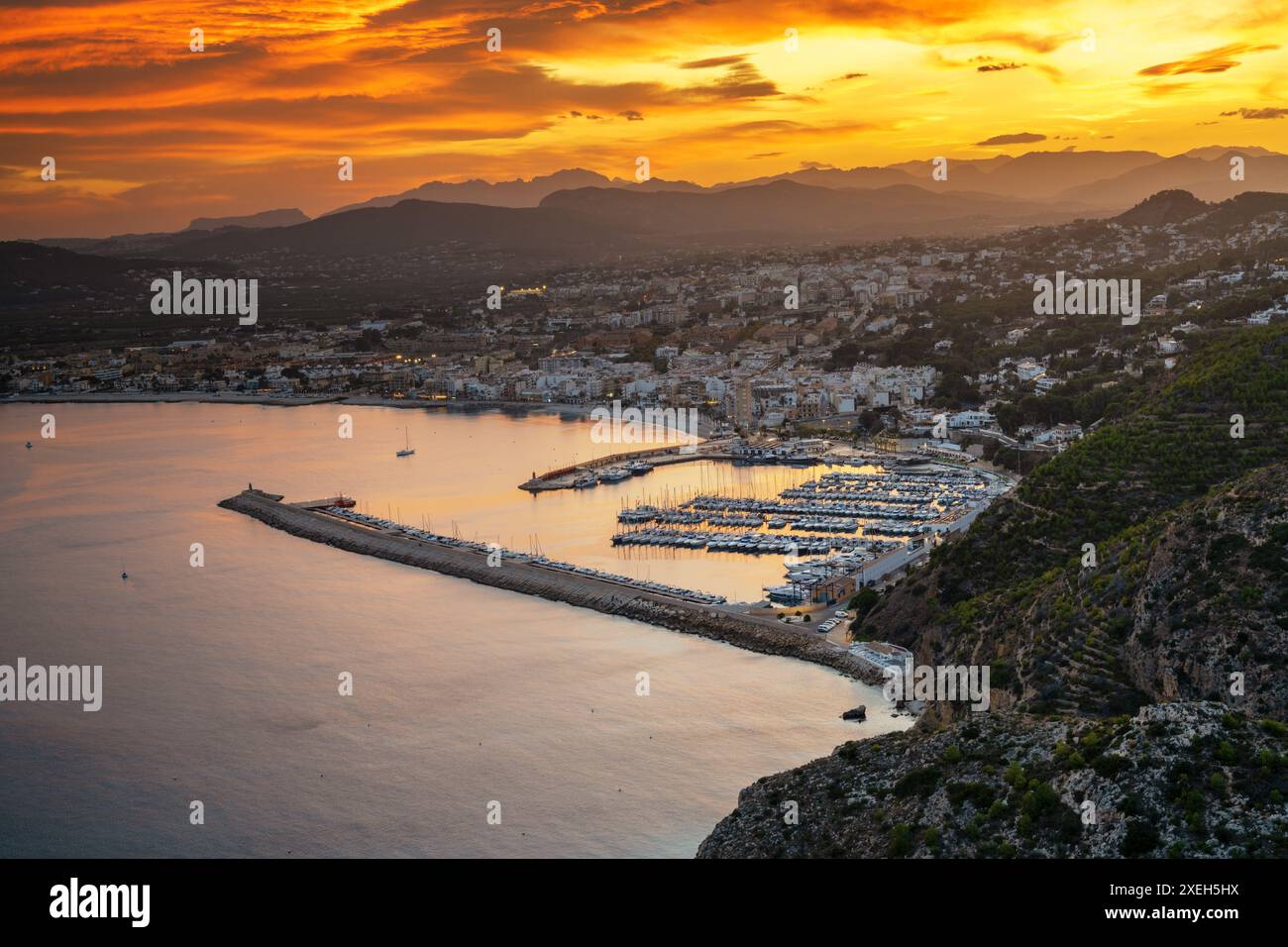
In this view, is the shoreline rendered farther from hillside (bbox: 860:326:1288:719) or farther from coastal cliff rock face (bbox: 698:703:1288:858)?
coastal cliff rock face (bbox: 698:703:1288:858)

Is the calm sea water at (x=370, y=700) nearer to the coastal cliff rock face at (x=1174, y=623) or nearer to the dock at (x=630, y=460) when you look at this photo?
the dock at (x=630, y=460)

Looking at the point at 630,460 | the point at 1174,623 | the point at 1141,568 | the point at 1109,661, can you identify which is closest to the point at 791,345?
the point at 630,460

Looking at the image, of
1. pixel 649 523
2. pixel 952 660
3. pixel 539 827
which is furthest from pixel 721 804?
pixel 649 523
